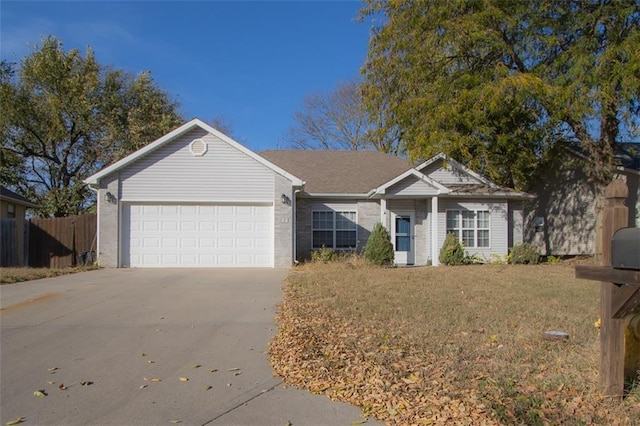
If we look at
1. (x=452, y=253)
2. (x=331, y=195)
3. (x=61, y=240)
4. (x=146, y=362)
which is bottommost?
(x=146, y=362)

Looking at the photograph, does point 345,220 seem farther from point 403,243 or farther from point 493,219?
point 493,219

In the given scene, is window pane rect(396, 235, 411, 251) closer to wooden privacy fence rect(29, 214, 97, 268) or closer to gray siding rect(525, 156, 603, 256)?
gray siding rect(525, 156, 603, 256)

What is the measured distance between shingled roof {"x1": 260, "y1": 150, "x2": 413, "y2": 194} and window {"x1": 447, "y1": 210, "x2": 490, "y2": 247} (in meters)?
2.98

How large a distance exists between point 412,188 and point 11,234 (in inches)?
580

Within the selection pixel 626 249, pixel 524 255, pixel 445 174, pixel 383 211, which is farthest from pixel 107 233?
pixel 626 249

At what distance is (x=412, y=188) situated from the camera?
18.2 m

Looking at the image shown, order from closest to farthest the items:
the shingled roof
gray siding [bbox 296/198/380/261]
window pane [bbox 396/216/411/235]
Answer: gray siding [bbox 296/198/380/261], window pane [bbox 396/216/411/235], the shingled roof

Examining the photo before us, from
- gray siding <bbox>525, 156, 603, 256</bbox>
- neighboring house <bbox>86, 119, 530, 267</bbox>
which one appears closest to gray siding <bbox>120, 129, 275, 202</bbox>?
neighboring house <bbox>86, 119, 530, 267</bbox>

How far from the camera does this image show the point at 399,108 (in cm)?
1838

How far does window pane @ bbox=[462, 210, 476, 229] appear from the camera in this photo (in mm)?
19297

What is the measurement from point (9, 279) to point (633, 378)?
1380 centimetres

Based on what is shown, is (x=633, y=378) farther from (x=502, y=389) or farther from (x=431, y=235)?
(x=431, y=235)

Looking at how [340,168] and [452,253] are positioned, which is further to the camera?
[340,168]

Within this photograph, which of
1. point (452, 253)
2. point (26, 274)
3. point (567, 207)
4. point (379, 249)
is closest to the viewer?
point (26, 274)
